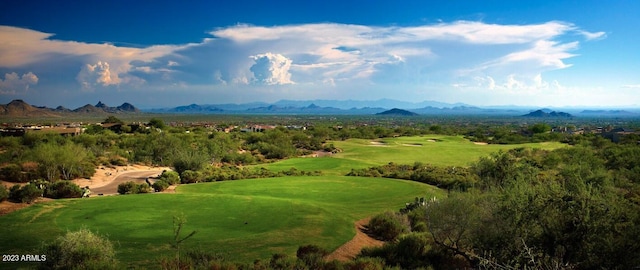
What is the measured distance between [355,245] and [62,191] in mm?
24409

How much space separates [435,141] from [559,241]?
88.6 metres

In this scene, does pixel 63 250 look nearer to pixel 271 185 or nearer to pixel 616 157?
pixel 271 185

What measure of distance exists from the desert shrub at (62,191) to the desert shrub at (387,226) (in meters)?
23.4

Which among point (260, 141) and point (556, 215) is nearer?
point (556, 215)

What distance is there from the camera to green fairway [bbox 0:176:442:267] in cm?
1735

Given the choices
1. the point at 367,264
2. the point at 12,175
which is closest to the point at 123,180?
the point at 12,175

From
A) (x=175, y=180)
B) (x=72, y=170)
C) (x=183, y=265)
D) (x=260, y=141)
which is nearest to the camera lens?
(x=183, y=265)

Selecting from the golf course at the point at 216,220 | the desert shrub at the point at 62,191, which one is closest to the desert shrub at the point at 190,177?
the golf course at the point at 216,220

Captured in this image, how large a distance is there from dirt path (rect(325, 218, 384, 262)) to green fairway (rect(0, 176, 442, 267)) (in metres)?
0.41

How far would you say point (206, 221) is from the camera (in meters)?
21.9

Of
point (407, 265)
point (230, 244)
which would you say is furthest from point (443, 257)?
point (230, 244)

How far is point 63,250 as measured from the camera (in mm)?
12742

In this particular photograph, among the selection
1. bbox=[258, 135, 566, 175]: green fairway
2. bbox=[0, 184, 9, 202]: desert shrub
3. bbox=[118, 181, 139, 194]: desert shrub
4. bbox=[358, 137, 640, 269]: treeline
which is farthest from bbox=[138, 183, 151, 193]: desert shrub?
bbox=[358, 137, 640, 269]: treeline

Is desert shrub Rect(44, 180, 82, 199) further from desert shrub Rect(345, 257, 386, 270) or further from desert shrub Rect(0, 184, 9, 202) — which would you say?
desert shrub Rect(345, 257, 386, 270)
